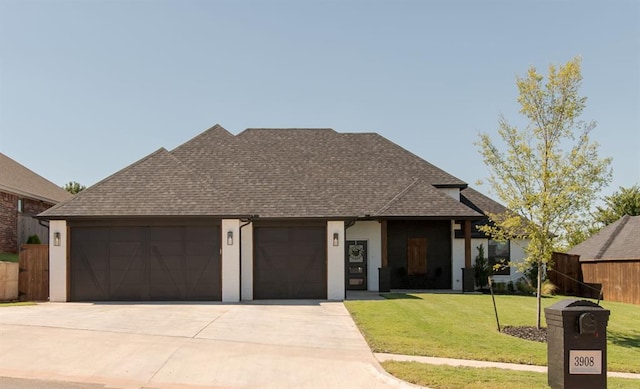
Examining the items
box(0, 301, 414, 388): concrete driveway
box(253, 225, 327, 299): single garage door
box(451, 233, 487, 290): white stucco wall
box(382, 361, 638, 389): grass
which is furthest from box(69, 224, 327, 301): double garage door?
box(382, 361, 638, 389): grass

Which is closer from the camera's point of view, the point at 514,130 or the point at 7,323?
the point at 7,323

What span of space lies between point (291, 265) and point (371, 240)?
4756mm

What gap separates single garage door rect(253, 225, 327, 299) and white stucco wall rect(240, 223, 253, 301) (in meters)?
0.16

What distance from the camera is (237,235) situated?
18.9 m

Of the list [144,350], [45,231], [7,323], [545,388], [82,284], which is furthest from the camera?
[45,231]

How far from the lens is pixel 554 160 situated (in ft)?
45.6

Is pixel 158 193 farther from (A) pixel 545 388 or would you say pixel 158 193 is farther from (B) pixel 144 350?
(A) pixel 545 388

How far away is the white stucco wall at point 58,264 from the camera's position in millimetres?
18578

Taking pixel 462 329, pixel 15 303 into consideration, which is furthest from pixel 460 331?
pixel 15 303

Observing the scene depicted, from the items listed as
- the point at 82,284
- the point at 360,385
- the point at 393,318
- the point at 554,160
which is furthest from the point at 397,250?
the point at 360,385

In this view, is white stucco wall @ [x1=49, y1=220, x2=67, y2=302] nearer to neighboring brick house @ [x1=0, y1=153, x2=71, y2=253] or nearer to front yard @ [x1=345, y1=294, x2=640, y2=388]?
neighboring brick house @ [x1=0, y1=153, x2=71, y2=253]

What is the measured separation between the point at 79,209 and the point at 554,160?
14.9 metres

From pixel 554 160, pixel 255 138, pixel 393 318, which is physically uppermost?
pixel 255 138

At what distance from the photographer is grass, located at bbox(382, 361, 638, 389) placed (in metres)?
A: 8.33
